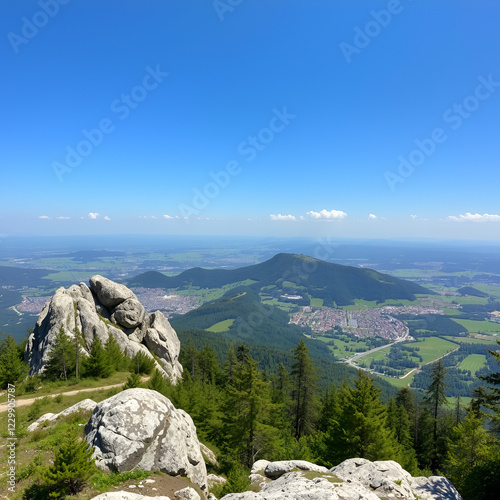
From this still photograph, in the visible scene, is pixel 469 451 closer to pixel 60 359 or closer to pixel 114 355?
pixel 114 355

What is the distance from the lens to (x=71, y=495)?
10.1m

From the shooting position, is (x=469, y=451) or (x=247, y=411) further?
(x=469, y=451)

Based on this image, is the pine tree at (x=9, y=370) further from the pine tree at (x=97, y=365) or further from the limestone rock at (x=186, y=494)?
the limestone rock at (x=186, y=494)

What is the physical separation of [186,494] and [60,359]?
28.3 m

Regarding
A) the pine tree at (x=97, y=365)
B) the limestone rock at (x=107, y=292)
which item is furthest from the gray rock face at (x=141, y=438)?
the limestone rock at (x=107, y=292)

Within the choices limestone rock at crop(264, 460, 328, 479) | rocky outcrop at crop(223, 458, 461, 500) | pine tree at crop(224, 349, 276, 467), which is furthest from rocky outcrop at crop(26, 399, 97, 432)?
limestone rock at crop(264, 460, 328, 479)

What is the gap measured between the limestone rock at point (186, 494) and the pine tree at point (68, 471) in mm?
3830

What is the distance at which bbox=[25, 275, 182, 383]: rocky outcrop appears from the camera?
121 feet

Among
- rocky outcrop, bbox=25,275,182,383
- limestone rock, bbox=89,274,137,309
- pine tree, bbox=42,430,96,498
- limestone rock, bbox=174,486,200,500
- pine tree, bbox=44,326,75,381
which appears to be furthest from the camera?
limestone rock, bbox=89,274,137,309

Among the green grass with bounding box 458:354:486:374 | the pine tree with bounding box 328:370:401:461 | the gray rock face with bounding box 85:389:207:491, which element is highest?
the gray rock face with bounding box 85:389:207:491

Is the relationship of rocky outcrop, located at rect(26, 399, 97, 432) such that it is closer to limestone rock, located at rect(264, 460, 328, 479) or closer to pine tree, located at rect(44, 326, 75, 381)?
limestone rock, located at rect(264, 460, 328, 479)

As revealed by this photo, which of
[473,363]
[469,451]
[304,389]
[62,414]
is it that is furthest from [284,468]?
[473,363]

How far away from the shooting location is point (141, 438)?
12.8 m

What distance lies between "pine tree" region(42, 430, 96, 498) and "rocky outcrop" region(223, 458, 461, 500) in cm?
650
